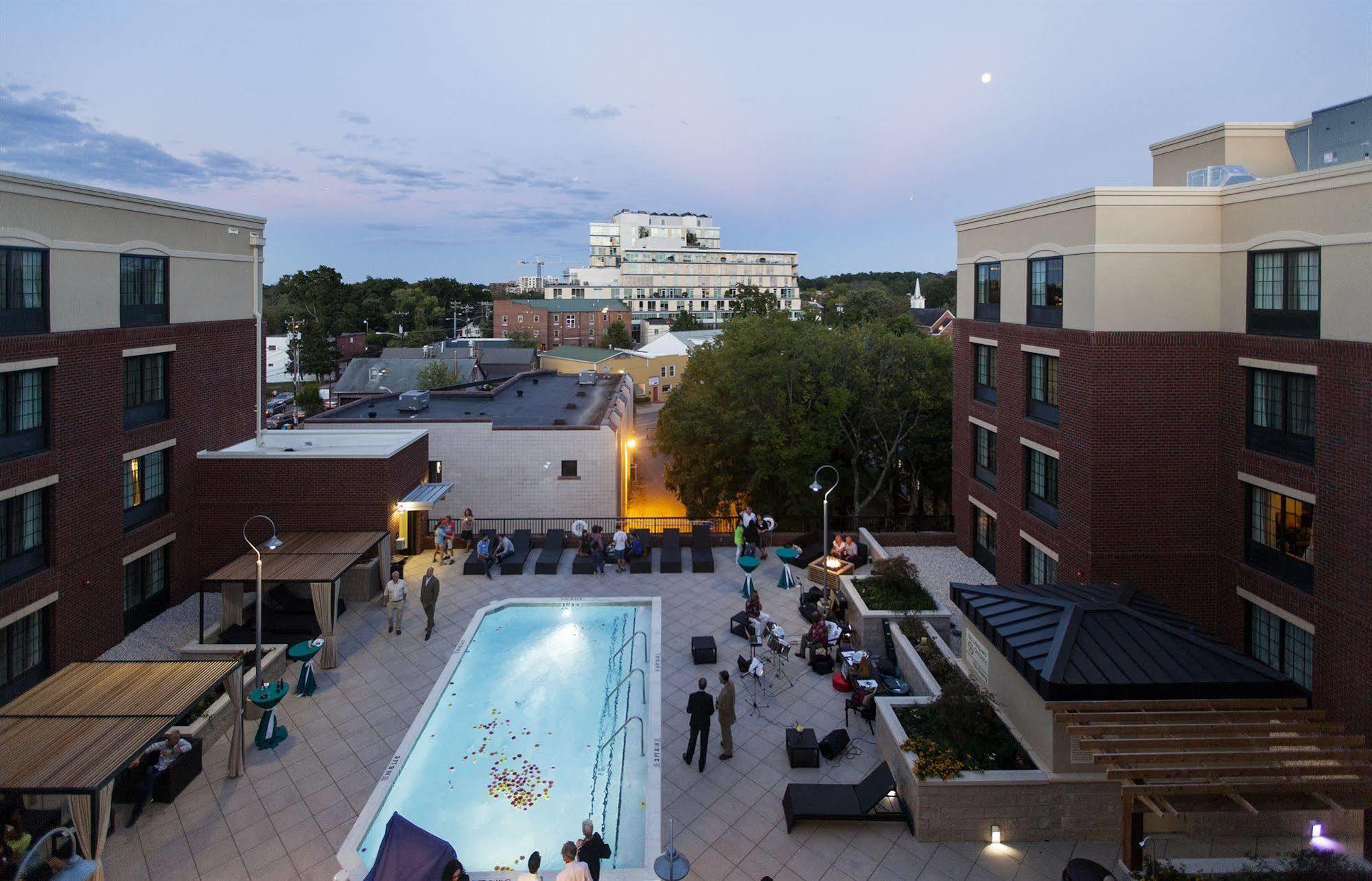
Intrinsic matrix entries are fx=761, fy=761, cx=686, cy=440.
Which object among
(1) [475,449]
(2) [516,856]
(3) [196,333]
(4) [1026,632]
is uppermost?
(3) [196,333]

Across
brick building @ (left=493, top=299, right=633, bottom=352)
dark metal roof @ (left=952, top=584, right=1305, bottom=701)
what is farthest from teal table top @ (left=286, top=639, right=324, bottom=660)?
brick building @ (left=493, top=299, right=633, bottom=352)

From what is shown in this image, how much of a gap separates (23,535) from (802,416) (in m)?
22.9

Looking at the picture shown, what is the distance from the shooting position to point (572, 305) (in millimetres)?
100375

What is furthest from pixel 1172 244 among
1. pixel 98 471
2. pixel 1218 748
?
pixel 98 471

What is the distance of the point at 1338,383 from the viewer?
12562mm

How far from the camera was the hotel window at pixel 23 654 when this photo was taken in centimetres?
1459

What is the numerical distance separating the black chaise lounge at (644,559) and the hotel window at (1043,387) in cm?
1149

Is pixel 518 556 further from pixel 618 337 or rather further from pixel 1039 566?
pixel 618 337

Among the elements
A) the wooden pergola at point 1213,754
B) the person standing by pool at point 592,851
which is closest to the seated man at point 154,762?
the person standing by pool at point 592,851

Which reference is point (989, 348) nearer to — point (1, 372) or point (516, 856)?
point (516, 856)

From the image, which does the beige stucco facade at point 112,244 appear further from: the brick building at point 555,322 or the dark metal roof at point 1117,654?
the brick building at point 555,322

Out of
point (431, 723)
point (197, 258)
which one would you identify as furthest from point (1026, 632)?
point (197, 258)

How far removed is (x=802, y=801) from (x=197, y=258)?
20.1m

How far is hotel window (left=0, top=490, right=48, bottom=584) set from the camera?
576 inches
